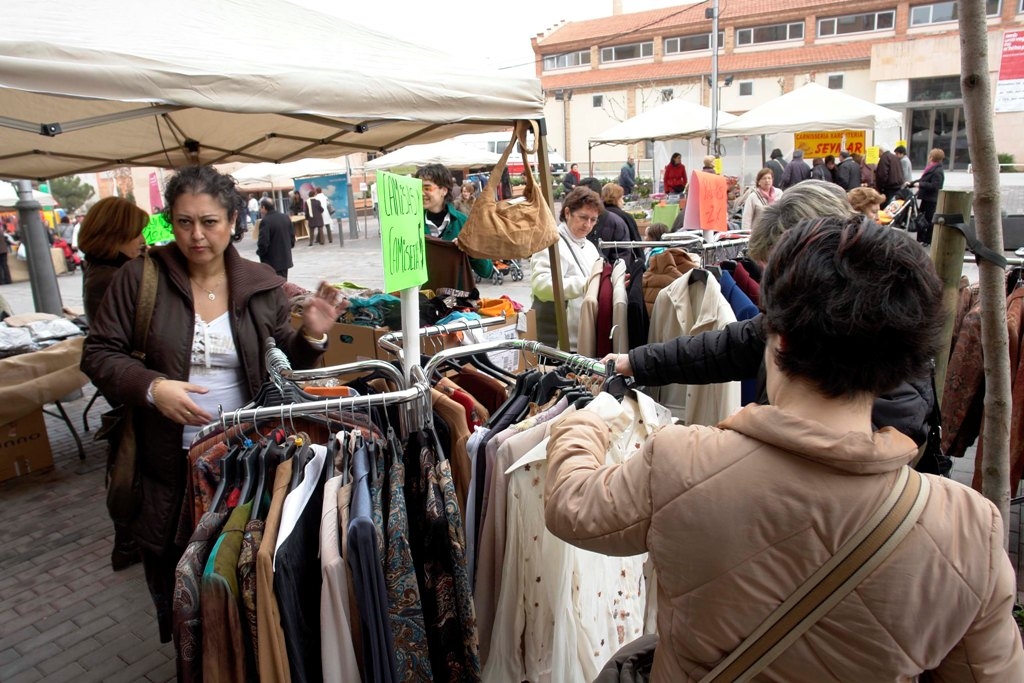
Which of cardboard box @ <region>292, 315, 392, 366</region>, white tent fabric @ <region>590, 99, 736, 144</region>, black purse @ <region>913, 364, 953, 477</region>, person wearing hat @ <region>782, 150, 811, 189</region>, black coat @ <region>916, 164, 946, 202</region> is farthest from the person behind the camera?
person wearing hat @ <region>782, 150, 811, 189</region>

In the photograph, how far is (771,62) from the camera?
1410 inches

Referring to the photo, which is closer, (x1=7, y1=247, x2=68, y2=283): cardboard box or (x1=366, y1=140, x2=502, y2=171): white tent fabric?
(x1=366, y1=140, x2=502, y2=171): white tent fabric

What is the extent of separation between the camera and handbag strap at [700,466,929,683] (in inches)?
38.6

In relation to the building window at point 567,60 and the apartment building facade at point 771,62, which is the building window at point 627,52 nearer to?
the apartment building facade at point 771,62

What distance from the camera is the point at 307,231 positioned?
71.3ft

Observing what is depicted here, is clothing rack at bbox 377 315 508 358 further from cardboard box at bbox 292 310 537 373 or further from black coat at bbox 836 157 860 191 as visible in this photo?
black coat at bbox 836 157 860 191

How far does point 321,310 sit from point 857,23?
39.5 m

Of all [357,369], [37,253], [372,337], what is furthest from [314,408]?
[37,253]

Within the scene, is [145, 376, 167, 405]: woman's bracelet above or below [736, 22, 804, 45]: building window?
below

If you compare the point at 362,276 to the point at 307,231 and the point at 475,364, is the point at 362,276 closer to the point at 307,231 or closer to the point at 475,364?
the point at 307,231

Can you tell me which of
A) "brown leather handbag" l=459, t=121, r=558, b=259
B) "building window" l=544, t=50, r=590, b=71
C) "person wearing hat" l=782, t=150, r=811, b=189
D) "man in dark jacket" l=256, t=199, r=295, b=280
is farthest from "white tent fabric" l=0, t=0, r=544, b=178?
"building window" l=544, t=50, r=590, b=71

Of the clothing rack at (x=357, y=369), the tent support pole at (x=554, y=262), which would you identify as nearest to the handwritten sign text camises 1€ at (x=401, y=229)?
the clothing rack at (x=357, y=369)

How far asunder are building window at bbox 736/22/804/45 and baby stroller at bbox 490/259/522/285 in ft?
101

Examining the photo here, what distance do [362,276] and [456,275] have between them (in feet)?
30.3
